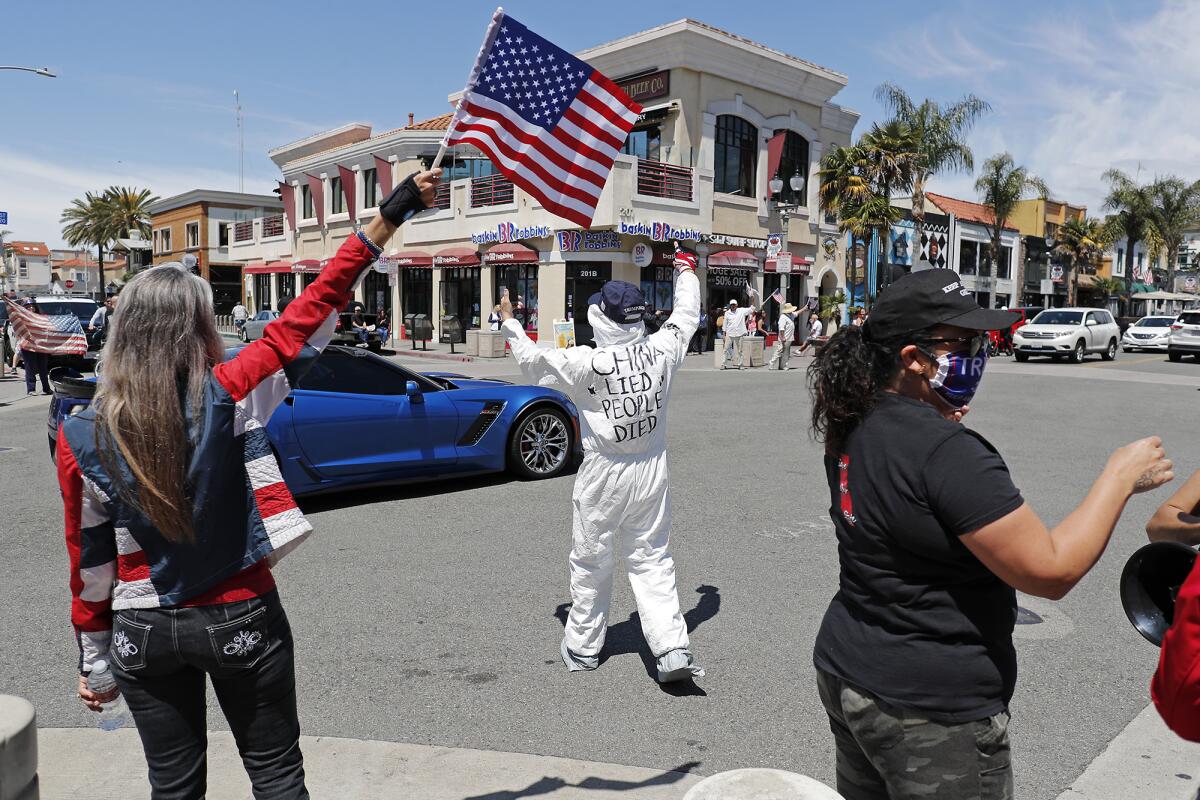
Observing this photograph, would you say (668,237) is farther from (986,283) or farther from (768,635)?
(986,283)

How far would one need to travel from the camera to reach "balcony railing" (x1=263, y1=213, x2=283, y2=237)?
4678 centimetres

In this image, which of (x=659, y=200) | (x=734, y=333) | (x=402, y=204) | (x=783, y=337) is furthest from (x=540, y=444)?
(x=659, y=200)

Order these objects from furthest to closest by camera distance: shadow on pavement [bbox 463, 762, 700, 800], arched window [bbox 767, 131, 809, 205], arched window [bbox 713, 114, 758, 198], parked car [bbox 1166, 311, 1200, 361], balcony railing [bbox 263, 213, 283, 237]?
balcony railing [bbox 263, 213, 283, 237], arched window [bbox 767, 131, 809, 205], arched window [bbox 713, 114, 758, 198], parked car [bbox 1166, 311, 1200, 361], shadow on pavement [bbox 463, 762, 700, 800]

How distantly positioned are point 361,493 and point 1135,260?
78.0m

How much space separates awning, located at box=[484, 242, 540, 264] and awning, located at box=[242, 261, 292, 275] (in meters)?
17.8

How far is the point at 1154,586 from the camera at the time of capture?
1.81 metres

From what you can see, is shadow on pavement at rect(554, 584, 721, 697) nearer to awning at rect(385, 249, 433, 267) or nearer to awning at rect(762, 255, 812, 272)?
awning at rect(762, 255, 812, 272)

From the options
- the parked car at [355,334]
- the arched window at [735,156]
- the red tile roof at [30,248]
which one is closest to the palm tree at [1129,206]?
the arched window at [735,156]

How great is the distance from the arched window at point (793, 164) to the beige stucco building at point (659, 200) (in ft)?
0.19

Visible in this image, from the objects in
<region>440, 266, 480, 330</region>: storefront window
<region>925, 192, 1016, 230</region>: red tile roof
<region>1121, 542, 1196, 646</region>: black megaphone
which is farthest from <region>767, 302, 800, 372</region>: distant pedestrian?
<region>925, 192, 1016, 230</region>: red tile roof

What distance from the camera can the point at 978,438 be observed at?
6.14 ft

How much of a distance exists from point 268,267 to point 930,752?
47.9 metres

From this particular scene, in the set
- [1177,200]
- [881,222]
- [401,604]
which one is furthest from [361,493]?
[1177,200]

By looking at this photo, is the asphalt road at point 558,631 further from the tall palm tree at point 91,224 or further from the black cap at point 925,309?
the tall palm tree at point 91,224
